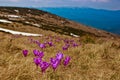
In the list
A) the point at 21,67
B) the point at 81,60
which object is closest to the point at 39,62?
the point at 21,67

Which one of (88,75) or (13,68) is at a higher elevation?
(13,68)

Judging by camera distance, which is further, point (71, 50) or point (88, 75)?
point (71, 50)

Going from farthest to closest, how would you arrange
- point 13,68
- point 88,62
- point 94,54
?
point 94,54, point 88,62, point 13,68

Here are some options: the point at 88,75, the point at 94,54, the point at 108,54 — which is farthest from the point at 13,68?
A: the point at 108,54

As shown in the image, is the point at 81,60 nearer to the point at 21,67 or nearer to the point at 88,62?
the point at 88,62

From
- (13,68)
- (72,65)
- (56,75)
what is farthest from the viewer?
(72,65)

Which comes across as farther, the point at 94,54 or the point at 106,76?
the point at 94,54

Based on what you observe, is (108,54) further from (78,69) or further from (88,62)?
(78,69)

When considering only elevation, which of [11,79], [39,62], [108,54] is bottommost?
[108,54]

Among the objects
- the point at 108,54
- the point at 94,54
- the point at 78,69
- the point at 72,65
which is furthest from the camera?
the point at 108,54
